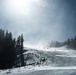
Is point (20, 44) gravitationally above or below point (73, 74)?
above

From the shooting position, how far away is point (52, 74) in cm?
3181

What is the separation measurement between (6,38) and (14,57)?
749cm

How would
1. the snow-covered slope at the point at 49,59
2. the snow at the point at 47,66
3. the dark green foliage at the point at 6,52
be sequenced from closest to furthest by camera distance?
the snow at the point at 47,66
the dark green foliage at the point at 6,52
the snow-covered slope at the point at 49,59

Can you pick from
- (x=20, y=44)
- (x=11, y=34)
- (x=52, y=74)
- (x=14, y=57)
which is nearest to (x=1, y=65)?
(x=14, y=57)

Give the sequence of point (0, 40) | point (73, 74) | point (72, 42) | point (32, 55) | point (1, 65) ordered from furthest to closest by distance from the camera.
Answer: point (72, 42) → point (32, 55) → point (0, 40) → point (1, 65) → point (73, 74)

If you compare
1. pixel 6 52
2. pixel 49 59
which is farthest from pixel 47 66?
pixel 49 59

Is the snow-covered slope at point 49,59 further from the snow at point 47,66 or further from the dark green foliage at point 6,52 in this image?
the dark green foliage at point 6,52

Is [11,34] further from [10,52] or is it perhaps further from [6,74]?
[6,74]

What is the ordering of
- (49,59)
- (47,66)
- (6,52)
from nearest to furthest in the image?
(47,66)
(6,52)
(49,59)

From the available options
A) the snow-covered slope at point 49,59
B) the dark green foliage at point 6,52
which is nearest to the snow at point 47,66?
the snow-covered slope at point 49,59

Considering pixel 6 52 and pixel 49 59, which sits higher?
pixel 6 52

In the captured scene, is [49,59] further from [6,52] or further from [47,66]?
[47,66]

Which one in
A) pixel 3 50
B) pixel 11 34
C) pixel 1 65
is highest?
pixel 11 34

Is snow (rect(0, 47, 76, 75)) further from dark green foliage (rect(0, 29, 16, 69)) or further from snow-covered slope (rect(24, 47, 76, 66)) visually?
dark green foliage (rect(0, 29, 16, 69))
